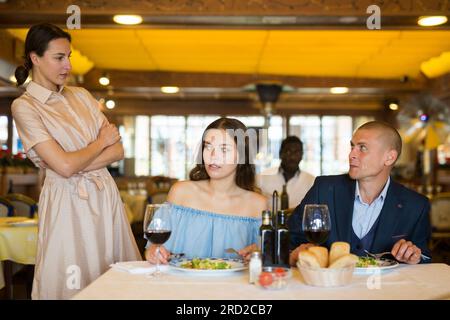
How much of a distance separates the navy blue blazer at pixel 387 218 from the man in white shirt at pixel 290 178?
2.53 metres

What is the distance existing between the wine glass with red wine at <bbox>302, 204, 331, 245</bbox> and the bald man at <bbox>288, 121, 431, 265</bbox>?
1.75 ft

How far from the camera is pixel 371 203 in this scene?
2549 mm

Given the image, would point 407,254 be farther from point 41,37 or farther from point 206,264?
point 41,37

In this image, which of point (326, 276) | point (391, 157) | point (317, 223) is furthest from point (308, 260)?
point (391, 157)

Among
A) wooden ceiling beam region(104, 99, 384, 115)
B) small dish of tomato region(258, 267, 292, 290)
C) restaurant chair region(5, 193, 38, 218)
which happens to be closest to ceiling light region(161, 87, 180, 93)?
wooden ceiling beam region(104, 99, 384, 115)

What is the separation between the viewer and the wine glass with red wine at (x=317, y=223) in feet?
6.12

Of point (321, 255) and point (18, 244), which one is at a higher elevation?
point (321, 255)

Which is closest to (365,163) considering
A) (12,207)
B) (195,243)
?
(195,243)

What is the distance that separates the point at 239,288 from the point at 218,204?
2.90 ft

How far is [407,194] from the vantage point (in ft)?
8.28

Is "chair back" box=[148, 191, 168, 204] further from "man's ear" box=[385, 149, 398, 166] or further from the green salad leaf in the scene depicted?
the green salad leaf

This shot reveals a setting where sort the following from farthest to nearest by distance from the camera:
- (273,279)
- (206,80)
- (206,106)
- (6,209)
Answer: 1. (206,106)
2. (206,80)
3. (6,209)
4. (273,279)

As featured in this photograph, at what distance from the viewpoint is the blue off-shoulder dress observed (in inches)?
95.0

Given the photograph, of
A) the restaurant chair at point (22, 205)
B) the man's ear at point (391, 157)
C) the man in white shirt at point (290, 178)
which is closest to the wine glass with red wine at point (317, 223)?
the man's ear at point (391, 157)
